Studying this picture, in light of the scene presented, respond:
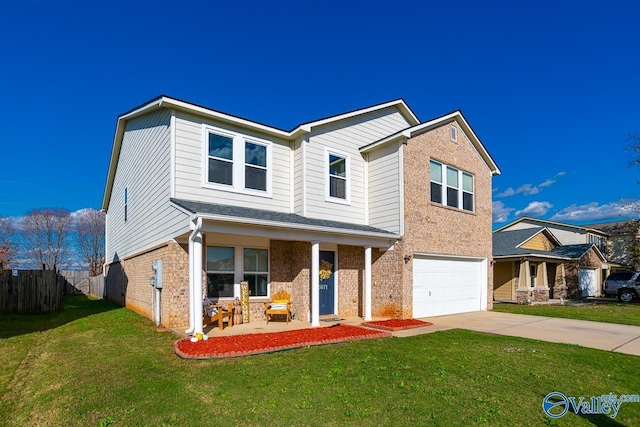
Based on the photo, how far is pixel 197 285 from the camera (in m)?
8.49

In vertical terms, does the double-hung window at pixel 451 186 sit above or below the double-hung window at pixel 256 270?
above

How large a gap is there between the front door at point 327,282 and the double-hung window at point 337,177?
1972 millimetres

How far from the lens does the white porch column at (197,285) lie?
8.40 m

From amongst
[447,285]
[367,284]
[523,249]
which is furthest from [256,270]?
[523,249]

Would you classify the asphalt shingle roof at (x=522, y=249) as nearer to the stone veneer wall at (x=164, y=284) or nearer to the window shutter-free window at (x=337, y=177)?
the window shutter-free window at (x=337, y=177)

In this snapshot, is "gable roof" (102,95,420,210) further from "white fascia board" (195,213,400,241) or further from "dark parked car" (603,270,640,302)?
"dark parked car" (603,270,640,302)

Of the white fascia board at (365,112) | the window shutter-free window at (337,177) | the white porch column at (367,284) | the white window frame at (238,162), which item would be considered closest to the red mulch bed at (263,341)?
the white porch column at (367,284)

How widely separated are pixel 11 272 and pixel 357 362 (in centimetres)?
1403

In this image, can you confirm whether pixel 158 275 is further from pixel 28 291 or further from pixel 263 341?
pixel 28 291

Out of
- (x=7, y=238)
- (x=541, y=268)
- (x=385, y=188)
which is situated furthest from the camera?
(x=7, y=238)

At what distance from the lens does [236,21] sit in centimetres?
1571

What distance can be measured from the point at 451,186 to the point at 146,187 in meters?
11.2

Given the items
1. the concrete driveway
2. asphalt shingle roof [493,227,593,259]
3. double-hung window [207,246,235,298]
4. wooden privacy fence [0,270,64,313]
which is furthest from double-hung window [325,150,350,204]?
asphalt shingle roof [493,227,593,259]

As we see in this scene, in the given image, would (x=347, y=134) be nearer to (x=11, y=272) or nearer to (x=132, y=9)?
(x=132, y=9)
